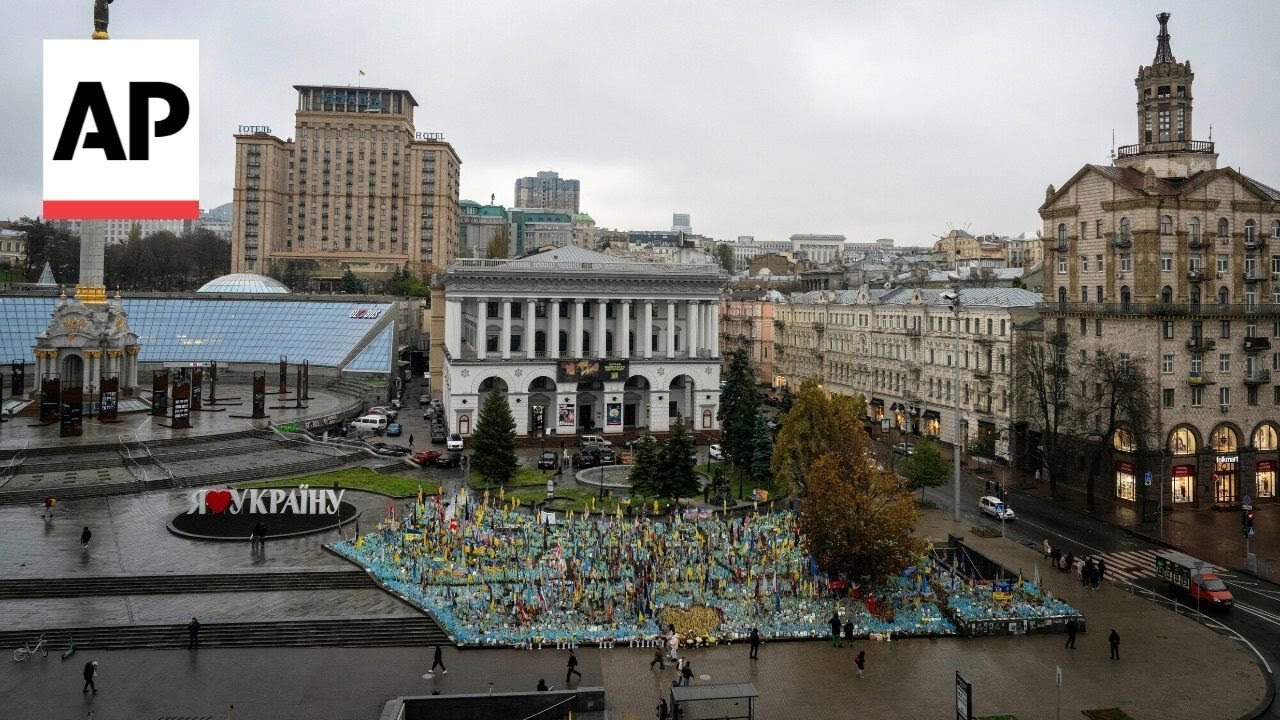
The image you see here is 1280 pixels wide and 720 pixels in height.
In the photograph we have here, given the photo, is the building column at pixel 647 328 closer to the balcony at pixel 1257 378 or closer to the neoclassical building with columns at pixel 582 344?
the neoclassical building with columns at pixel 582 344

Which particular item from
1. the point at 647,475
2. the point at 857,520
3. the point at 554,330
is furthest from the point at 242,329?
the point at 857,520

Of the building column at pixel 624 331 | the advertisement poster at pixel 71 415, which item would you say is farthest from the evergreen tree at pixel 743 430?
the advertisement poster at pixel 71 415

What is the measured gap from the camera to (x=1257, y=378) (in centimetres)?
4862

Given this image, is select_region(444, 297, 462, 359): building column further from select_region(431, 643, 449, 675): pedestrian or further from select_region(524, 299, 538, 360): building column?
select_region(431, 643, 449, 675): pedestrian

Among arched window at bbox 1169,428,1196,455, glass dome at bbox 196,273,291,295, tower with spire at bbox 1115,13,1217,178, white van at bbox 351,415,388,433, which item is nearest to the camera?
arched window at bbox 1169,428,1196,455

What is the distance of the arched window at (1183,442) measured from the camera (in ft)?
157

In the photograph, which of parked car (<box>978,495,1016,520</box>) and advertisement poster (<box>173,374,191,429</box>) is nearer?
parked car (<box>978,495,1016,520</box>)

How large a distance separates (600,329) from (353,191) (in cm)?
10356

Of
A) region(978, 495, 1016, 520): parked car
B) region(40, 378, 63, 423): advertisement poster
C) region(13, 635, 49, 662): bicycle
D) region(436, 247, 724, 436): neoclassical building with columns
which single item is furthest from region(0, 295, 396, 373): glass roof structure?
region(13, 635, 49, 662): bicycle

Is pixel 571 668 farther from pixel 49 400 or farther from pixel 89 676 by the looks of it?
pixel 49 400

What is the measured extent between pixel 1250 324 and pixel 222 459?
204 ft

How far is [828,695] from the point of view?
2414cm

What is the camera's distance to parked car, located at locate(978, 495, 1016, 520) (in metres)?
44.4

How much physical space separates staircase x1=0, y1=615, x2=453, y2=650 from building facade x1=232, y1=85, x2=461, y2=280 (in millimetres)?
131915
